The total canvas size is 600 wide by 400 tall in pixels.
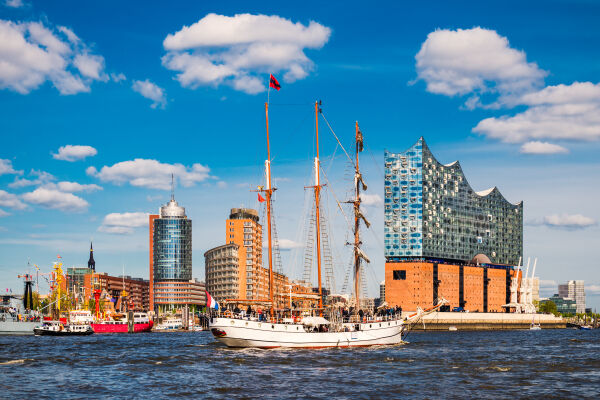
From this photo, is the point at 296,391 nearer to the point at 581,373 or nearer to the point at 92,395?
the point at 92,395

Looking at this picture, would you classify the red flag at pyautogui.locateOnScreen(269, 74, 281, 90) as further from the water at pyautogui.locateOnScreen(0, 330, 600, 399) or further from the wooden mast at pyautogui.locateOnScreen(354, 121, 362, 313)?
the water at pyautogui.locateOnScreen(0, 330, 600, 399)

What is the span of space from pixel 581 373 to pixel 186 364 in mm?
43938

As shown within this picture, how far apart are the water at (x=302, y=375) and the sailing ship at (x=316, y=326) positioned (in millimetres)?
2054

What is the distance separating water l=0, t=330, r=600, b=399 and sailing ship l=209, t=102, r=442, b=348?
Result: 6.74 feet

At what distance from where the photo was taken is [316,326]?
344 ft

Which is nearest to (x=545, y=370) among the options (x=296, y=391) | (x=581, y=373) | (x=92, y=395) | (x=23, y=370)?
(x=581, y=373)

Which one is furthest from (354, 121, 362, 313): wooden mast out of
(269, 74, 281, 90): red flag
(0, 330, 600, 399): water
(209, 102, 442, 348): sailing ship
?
(269, 74, 281, 90): red flag

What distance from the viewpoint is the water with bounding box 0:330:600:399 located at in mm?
61719

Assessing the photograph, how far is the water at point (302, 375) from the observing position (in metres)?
61.7

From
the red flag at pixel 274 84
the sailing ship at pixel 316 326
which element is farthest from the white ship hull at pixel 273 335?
the red flag at pixel 274 84

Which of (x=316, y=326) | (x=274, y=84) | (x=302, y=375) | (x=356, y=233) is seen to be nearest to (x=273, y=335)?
(x=316, y=326)

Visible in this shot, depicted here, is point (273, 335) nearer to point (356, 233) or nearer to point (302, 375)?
point (302, 375)

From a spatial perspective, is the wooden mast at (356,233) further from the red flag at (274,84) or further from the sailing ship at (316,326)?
the red flag at (274,84)

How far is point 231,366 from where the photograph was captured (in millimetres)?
81688
